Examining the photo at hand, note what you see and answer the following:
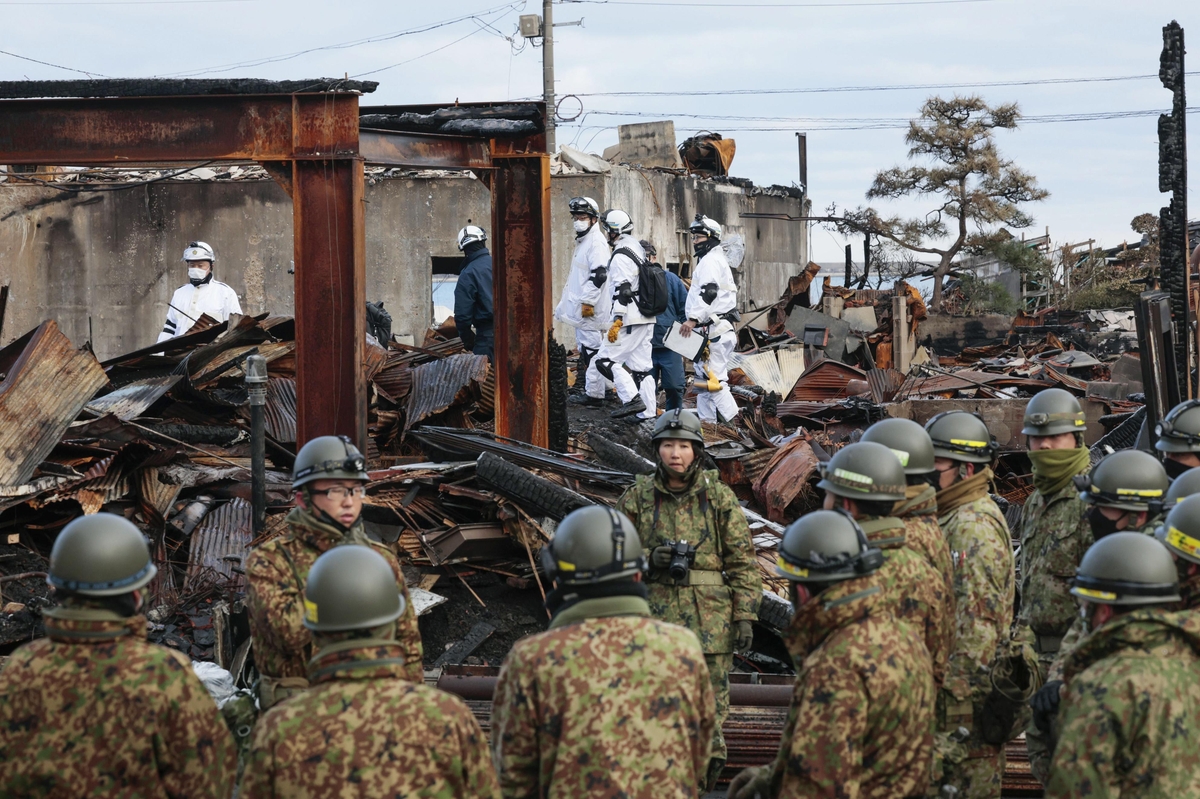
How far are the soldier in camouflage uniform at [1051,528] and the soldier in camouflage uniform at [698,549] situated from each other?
1.28m

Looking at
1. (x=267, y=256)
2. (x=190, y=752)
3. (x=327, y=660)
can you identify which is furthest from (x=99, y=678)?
(x=267, y=256)

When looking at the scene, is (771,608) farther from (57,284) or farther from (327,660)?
(57,284)

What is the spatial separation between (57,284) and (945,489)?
19125mm

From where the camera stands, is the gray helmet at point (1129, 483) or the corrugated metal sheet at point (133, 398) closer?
the gray helmet at point (1129, 483)

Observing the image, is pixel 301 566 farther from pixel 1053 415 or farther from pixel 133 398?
pixel 133 398

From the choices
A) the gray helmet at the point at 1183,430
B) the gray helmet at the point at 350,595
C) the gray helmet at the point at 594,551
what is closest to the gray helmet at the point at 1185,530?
the gray helmet at the point at 594,551

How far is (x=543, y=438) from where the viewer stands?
391 inches

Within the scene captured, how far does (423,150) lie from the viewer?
9.27 meters

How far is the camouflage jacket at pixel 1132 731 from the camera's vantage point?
3193 mm

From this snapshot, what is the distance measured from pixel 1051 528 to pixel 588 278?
7.70m

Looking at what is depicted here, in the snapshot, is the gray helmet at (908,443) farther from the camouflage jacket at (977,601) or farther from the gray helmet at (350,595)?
the gray helmet at (350,595)

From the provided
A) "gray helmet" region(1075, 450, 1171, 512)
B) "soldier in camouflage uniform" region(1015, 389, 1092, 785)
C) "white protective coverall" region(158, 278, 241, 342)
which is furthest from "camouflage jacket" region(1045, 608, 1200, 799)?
"white protective coverall" region(158, 278, 241, 342)

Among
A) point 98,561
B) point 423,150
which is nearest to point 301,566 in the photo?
point 98,561

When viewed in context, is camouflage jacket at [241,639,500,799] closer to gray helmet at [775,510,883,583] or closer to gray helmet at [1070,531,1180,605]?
gray helmet at [775,510,883,583]
